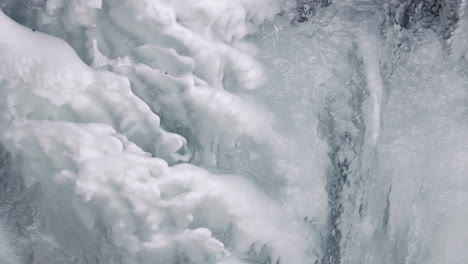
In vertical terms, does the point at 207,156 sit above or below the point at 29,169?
above

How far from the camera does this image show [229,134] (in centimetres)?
145

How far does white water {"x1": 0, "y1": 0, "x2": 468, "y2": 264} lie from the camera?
4.17 ft

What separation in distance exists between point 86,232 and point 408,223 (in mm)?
958

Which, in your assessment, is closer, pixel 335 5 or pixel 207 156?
pixel 207 156

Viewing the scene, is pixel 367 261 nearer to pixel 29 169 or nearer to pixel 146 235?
pixel 146 235

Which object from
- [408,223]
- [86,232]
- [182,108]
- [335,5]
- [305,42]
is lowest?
[86,232]

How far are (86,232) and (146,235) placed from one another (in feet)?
0.49

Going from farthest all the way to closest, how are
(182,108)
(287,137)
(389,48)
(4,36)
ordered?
1. (389,48)
2. (287,137)
3. (182,108)
4. (4,36)

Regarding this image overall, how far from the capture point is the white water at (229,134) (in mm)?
1271

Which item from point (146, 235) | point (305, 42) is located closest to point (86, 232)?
point (146, 235)

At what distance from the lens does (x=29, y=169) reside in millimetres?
1289

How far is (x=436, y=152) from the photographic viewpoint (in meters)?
1.67

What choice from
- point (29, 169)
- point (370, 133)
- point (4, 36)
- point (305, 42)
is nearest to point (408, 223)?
point (370, 133)

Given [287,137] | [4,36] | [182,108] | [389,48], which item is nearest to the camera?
[4,36]
